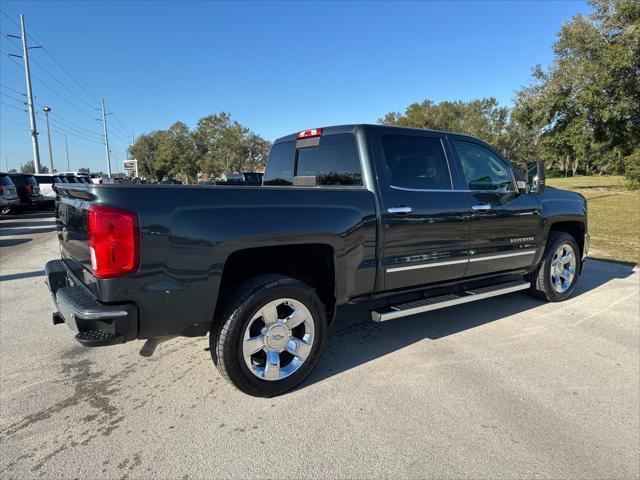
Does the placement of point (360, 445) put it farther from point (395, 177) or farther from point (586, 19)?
point (586, 19)

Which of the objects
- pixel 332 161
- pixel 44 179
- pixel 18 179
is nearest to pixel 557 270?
pixel 332 161

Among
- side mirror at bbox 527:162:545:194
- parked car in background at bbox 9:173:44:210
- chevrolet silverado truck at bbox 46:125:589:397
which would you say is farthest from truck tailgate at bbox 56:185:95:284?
parked car in background at bbox 9:173:44:210

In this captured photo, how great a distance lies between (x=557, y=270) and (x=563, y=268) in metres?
0.17

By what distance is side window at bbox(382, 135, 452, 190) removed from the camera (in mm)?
3686

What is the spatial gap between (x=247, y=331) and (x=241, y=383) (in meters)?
0.36

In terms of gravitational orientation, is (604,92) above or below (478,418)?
above

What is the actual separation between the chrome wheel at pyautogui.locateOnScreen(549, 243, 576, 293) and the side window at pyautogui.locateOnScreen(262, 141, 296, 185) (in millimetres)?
3385

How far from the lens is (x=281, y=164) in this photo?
4.74 metres

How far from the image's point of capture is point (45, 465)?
7.64 feet

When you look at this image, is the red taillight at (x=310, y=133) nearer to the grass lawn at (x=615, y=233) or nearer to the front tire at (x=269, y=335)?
the front tire at (x=269, y=335)

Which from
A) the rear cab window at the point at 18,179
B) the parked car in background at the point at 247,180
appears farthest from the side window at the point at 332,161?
the rear cab window at the point at 18,179

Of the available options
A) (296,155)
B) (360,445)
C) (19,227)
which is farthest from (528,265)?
(19,227)

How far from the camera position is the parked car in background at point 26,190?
17.5 metres

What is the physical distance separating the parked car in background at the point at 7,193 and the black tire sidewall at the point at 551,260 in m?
17.9
